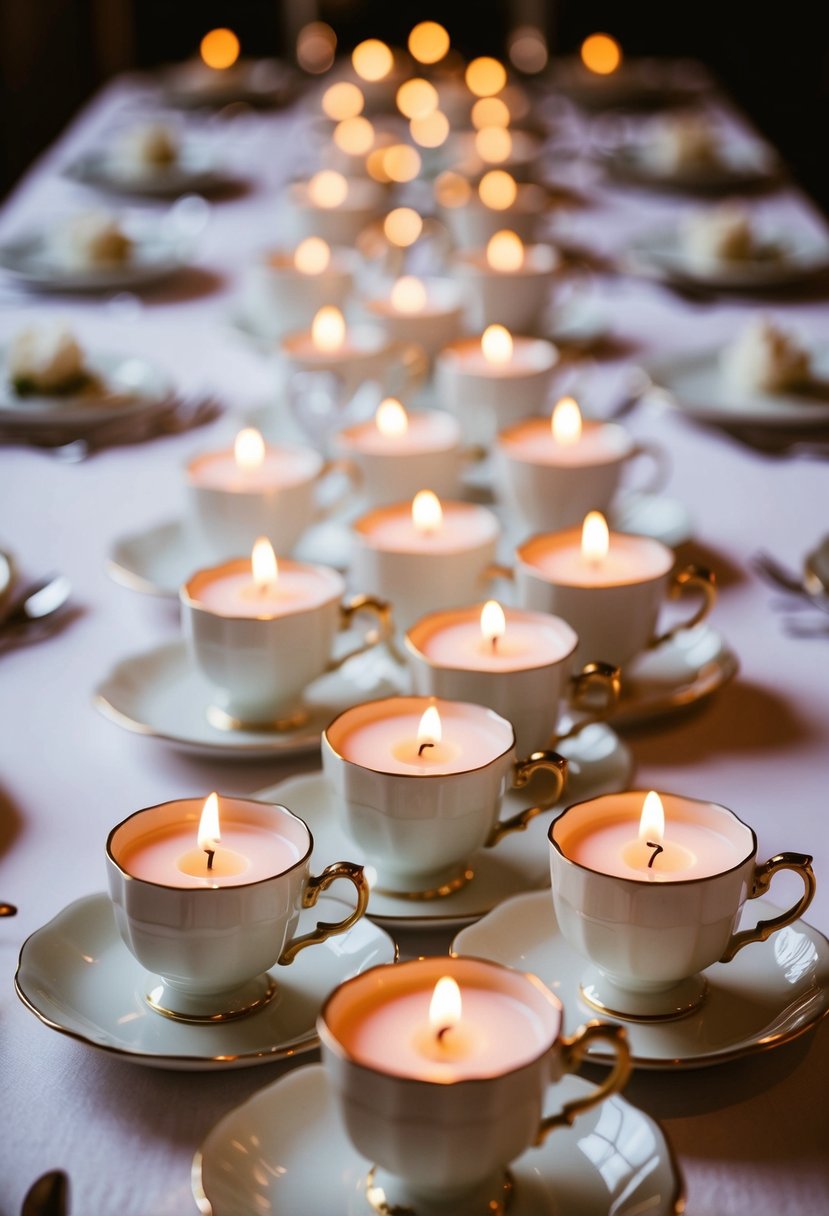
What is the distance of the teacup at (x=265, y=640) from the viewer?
2.90ft

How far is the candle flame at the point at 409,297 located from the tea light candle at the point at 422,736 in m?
0.84

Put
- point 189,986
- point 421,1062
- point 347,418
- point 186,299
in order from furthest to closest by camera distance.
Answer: point 186,299 → point 347,418 → point 189,986 → point 421,1062

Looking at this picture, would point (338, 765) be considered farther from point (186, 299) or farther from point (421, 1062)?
point (186, 299)

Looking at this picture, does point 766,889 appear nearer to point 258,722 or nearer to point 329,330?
point 258,722

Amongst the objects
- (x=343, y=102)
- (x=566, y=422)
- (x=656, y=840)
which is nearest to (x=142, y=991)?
(x=656, y=840)

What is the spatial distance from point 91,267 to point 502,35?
363 cm

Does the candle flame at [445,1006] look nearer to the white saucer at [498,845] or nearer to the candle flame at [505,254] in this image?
the white saucer at [498,845]

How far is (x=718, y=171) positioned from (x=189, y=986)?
6.74 ft

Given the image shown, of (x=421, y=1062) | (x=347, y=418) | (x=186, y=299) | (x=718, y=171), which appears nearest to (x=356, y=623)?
(x=347, y=418)

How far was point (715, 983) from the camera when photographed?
674mm

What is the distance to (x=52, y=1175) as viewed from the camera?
1.78 ft

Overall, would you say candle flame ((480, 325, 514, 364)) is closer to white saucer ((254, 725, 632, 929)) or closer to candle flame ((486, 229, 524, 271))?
candle flame ((486, 229, 524, 271))

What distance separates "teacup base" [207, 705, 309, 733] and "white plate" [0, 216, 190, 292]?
41.1 inches

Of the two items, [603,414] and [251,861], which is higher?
[251,861]
